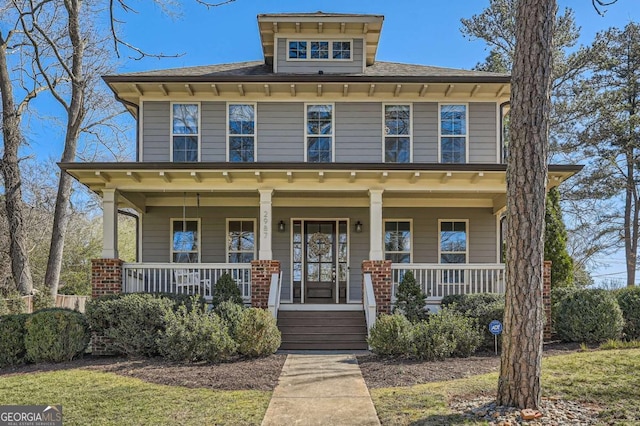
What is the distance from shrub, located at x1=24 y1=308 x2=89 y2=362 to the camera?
29.7 ft

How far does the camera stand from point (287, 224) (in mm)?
13625

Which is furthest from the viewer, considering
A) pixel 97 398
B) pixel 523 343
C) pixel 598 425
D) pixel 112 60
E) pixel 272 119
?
pixel 112 60

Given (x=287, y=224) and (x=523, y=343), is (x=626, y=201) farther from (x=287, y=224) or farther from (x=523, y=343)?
(x=523, y=343)

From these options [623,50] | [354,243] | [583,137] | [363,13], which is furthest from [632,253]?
[363,13]

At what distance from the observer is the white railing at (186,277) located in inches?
438

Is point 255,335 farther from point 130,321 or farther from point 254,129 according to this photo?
point 254,129

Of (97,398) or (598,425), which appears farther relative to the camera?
(97,398)

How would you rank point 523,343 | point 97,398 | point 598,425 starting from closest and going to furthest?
point 598,425 → point 523,343 → point 97,398

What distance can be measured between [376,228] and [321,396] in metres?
5.17

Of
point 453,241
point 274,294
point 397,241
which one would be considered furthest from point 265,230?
point 453,241

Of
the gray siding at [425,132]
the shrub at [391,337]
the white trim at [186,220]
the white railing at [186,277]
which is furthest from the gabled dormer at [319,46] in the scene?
the shrub at [391,337]

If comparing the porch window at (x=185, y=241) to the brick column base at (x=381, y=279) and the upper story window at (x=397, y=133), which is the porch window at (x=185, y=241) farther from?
the upper story window at (x=397, y=133)

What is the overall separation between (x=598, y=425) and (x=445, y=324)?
12.4ft

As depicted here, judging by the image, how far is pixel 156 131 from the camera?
42.9 feet
